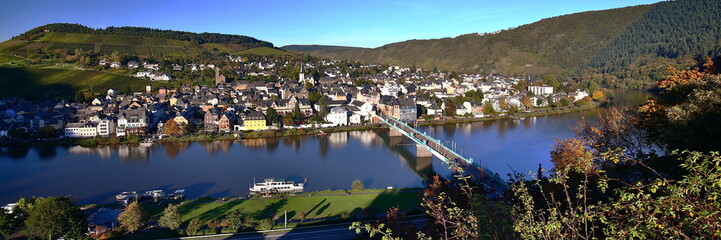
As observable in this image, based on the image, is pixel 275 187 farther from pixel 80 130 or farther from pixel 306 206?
pixel 80 130

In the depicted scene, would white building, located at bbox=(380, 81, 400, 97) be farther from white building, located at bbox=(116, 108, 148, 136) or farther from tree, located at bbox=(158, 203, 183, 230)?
tree, located at bbox=(158, 203, 183, 230)

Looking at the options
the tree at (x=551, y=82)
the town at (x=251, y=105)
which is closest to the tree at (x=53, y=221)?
the town at (x=251, y=105)

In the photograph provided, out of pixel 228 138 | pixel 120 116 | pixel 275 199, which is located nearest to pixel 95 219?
pixel 275 199

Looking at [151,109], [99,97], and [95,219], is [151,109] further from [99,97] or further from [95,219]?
[95,219]

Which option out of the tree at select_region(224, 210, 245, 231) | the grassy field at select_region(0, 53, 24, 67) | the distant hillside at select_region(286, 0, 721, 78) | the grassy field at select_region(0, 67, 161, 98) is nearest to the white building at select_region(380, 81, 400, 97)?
the grassy field at select_region(0, 67, 161, 98)

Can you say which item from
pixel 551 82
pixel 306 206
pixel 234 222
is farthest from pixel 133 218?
pixel 551 82
